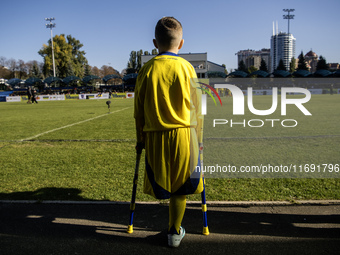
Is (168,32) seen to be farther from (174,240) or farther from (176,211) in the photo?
(174,240)

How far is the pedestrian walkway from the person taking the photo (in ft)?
9.86

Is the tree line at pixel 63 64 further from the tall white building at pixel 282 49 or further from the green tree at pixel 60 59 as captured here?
the tall white building at pixel 282 49

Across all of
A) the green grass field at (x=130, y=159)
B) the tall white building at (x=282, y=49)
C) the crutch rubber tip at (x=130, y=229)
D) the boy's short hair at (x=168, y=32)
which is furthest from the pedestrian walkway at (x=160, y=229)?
the tall white building at (x=282, y=49)

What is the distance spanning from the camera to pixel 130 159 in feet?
22.6

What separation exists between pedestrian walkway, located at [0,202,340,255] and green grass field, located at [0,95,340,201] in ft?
1.38

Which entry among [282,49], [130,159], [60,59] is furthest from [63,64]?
[282,49]

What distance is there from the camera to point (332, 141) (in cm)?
850

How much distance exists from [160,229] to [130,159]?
356 centimetres

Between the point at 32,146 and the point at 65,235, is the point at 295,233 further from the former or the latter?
the point at 32,146

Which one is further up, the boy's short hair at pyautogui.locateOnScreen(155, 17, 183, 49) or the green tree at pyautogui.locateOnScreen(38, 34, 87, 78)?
the green tree at pyautogui.locateOnScreen(38, 34, 87, 78)

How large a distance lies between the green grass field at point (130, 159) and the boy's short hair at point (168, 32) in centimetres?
112

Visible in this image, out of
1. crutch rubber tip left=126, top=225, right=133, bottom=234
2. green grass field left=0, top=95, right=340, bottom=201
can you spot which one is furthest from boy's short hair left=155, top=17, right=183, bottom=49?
crutch rubber tip left=126, top=225, right=133, bottom=234

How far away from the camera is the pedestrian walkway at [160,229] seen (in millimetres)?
3004

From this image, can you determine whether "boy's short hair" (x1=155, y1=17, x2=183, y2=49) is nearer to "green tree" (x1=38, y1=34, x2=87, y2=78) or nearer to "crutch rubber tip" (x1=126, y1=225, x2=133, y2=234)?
"crutch rubber tip" (x1=126, y1=225, x2=133, y2=234)
